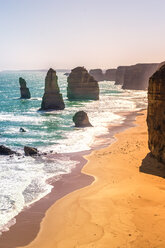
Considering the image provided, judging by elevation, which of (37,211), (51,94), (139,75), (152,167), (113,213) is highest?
(139,75)

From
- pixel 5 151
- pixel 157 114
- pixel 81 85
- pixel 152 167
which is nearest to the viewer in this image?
pixel 157 114

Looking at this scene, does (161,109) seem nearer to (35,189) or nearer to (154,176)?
(154,176)

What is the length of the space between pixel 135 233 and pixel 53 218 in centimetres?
461

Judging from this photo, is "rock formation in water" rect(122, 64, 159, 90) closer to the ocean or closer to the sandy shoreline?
the ocean

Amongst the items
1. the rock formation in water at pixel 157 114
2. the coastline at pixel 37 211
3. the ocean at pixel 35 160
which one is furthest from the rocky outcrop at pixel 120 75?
the rock formation in water at pixel 157 114

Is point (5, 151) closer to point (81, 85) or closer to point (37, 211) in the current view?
point (37, 211)

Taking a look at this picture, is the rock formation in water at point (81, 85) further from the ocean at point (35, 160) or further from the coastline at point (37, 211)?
the coastline at point (37, 211)

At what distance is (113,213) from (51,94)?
173 feet

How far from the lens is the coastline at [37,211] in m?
12.7

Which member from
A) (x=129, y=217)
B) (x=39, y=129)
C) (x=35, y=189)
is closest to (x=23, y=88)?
(x=39, y=129)

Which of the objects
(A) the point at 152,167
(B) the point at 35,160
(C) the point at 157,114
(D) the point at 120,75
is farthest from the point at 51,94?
(D) the point at 120,75

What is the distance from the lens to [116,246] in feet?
35.1

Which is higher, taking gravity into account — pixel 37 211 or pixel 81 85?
pixel 81 85

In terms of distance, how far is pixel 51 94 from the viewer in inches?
2542
